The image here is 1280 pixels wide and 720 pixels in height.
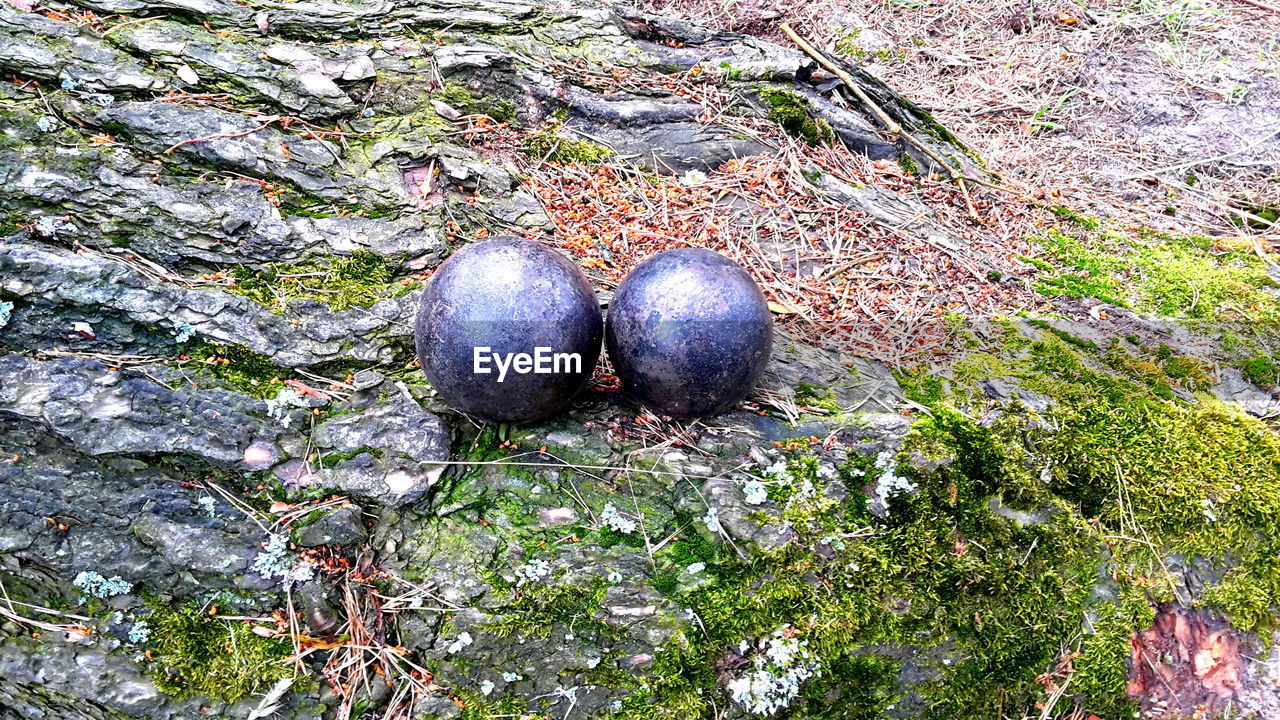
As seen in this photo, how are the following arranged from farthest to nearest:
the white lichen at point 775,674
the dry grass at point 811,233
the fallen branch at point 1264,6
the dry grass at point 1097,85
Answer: the fallen branch at point 1264,6 → the dry grass at point 1097,85 → the dry grass at point 811,233 → the white lichen at point 775,674

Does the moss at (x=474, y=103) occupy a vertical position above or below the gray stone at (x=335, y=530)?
above

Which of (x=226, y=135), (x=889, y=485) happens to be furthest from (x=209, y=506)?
(x=889, y=485)

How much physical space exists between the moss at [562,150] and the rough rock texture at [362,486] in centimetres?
133

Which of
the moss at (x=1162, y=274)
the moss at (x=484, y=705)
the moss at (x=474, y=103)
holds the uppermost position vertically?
the moss at (x=474, y=103)

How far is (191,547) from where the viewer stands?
3.19 meters

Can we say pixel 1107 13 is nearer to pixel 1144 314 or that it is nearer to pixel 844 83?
pixel 844 83

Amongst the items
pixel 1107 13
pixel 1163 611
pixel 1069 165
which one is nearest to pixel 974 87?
pixel 1069 165

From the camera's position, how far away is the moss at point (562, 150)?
5.51 meters

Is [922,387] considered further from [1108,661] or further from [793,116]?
[793,116]

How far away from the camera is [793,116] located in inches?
236

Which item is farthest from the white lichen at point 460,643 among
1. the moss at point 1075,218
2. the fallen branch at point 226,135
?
the moss at point 1075,218

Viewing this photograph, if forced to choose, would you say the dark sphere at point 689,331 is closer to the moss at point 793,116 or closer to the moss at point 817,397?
the moss at point 817,397

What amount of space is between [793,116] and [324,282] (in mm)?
3936

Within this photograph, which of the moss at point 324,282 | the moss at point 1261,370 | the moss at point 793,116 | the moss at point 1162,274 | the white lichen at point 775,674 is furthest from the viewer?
the moss at point 793,116
